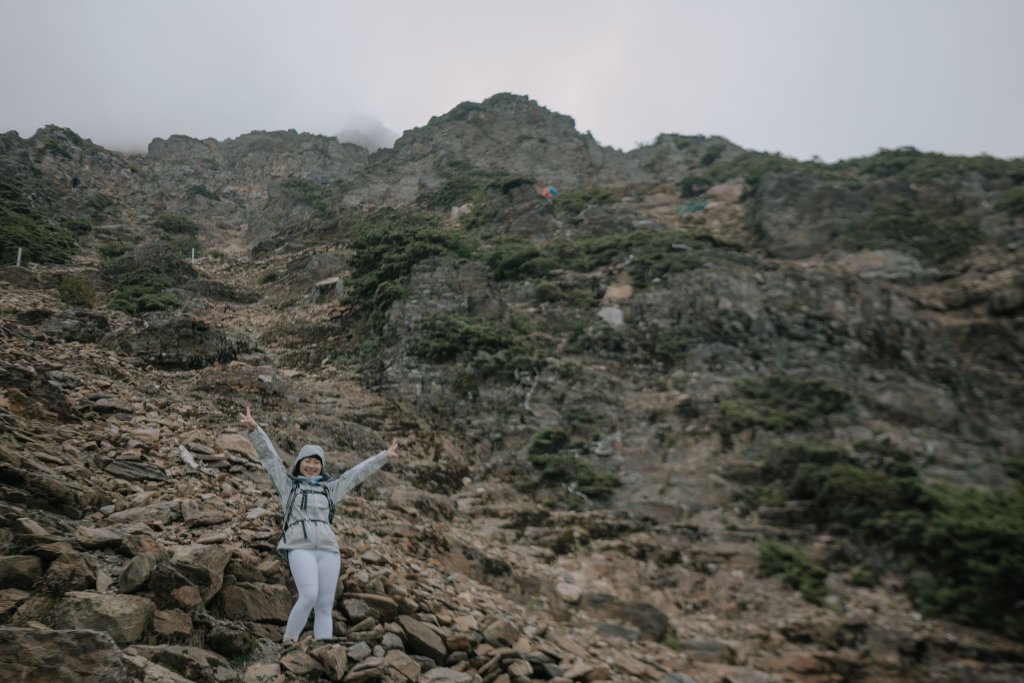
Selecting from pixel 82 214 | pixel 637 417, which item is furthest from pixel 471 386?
pixel 82 214

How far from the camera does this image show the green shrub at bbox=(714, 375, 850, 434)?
11.6m

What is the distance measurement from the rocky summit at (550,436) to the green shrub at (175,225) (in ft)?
10.1

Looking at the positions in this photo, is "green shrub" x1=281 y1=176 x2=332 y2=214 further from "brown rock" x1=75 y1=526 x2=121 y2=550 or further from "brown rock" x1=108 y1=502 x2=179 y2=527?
"brown rock" x1=75 y1=526 x2=121 y2=550

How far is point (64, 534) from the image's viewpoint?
3633mm

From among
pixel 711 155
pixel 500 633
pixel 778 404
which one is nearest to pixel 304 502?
pixel 500 633

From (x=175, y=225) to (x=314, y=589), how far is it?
31029 mm

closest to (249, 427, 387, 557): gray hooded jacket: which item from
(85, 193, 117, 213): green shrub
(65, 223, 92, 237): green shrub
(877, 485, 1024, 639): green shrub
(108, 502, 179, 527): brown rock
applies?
(108, 502, 179, 527): brown rock

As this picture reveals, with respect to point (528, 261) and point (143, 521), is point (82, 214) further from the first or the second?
point (143, 521)

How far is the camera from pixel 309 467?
14.7ft

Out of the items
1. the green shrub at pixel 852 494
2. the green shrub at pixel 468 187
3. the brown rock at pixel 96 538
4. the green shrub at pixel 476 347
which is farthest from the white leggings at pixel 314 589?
the green shrub at pixel 468 187

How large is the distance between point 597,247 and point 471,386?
9146 millimetres

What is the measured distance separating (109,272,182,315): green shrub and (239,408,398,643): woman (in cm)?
1403

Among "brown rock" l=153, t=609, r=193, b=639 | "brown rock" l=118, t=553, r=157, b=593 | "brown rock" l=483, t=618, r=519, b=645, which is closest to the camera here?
"brown rock" l=153, t=609, r=193, b=639

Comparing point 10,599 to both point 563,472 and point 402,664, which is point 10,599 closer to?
point 402,664
